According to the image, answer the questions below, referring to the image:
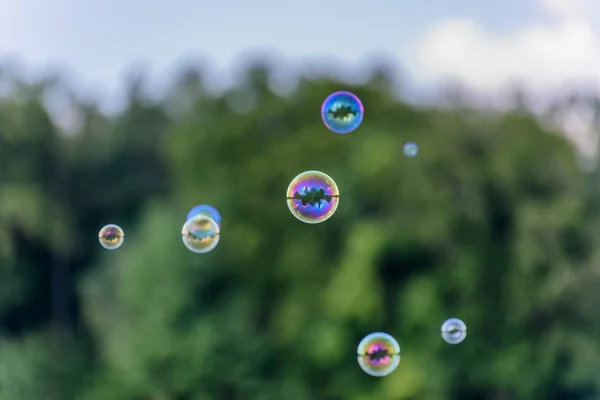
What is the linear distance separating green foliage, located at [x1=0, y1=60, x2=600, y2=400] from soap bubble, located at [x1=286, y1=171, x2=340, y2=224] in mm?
4050

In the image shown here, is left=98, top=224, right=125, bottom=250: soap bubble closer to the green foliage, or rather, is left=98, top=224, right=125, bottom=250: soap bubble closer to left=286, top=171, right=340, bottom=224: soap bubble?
left=286, top=171, right=340, bottom=224: soap bubble

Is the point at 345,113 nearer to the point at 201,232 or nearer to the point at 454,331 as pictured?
the point at 201,232

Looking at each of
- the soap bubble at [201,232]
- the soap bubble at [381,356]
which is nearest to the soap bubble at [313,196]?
the soap bubble at [201,232]

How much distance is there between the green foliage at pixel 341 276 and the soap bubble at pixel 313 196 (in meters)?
4.05

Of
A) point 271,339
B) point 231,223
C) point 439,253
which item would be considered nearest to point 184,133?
point 231,223

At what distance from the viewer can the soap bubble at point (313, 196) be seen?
4.65 metres

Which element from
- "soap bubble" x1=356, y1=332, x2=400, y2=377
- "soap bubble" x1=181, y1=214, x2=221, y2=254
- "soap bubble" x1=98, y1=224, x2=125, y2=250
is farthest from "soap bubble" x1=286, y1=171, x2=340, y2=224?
"soap bubble" x1=98, y1=224, x2=125, y2=250

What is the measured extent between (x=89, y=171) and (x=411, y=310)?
5.14m

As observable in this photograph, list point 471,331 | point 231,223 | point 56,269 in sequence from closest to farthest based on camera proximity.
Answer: point 471,331 → point 231,223 → point 56,269

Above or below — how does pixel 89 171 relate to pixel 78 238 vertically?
above

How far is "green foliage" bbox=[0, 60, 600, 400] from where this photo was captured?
8.53m

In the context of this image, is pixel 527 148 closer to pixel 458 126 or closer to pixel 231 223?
pixel 458 126

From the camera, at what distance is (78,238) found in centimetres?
1046

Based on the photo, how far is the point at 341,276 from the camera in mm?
8789
